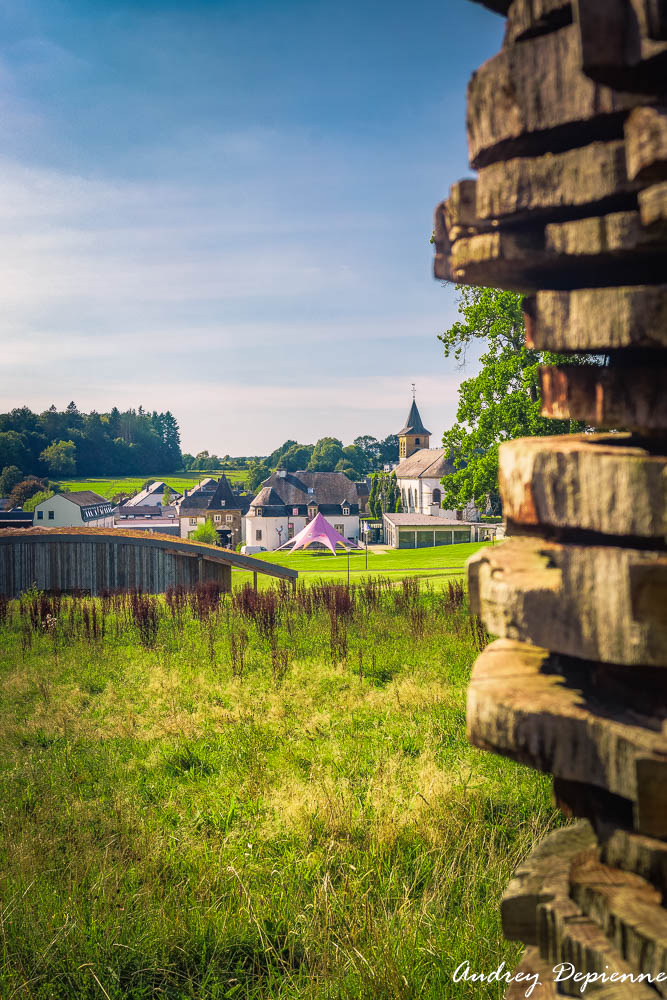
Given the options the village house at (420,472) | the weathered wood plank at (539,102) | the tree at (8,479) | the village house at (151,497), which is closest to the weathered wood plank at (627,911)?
the weathered wood plank at (539,102)

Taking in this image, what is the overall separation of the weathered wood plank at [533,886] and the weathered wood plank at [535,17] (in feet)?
6.12

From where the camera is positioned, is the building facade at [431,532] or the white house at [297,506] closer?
the building facade at [431,532]

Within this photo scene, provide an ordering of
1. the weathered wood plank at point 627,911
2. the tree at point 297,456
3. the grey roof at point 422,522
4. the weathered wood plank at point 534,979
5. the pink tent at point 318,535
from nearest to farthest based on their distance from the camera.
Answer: the weathered wood plank at point 627,911 < the weathered wood plank at point 534,979 < the pink tent at point 318,535 < the grey roof at point 422,522 < the tree at point 297,456

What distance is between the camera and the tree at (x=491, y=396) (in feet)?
61.7

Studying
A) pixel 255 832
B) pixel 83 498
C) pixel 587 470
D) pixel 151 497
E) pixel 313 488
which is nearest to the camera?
pixel 587 470

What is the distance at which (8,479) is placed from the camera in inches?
3770

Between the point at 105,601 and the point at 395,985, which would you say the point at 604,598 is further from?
the point at 105,601

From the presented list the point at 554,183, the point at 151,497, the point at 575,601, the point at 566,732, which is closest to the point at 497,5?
the point at 554,183

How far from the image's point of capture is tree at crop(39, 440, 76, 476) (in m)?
110

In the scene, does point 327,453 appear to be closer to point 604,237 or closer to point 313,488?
point 313,488

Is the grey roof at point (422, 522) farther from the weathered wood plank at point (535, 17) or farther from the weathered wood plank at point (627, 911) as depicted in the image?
the weathered wood plank at point (535, 17)

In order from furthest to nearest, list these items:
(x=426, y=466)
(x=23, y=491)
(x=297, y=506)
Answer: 1. (x=23, y=491)
2. (x=297, y=506)
3. (x=426, y=466)

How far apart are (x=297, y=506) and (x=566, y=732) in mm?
80571

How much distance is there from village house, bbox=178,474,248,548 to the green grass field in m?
74.2
